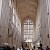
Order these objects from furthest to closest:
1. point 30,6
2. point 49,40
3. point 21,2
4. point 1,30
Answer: point 30,6
point 21,2
point 1,30
point 49,40

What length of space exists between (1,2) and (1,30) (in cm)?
312

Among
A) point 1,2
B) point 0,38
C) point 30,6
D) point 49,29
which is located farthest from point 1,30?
point 30,6

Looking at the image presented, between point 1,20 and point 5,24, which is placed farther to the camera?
point 5,24

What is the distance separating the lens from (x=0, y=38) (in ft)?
71.9

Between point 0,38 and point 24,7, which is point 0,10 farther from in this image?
point 24,7

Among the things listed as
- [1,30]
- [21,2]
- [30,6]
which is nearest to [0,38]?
[1,30]

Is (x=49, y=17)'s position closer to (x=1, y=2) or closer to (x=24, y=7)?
(x=1, y=2)

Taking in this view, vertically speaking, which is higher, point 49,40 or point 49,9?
point 49,9

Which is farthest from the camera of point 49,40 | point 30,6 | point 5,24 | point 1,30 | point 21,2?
point 30,6

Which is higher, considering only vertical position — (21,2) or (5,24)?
(21,2)

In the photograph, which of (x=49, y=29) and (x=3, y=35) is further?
(x=3, y=35)

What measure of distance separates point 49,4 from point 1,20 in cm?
550

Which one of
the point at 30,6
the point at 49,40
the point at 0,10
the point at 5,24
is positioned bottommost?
the point at 49,40

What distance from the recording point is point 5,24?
966 inches
